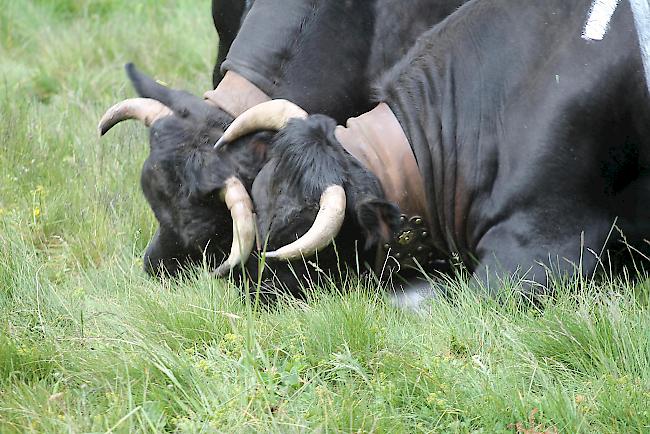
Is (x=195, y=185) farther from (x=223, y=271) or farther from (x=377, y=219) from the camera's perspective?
(x=377, y=219)

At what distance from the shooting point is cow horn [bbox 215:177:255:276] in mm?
4883

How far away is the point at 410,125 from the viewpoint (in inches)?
202

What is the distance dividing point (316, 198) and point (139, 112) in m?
1.20

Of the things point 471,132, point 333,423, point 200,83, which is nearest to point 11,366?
point 333,423

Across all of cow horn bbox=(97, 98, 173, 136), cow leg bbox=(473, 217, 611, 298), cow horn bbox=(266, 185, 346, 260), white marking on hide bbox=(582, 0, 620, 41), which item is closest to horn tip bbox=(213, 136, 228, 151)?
cow horn bbox=(97, 98, 173, 136)

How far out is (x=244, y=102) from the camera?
5.59 metres

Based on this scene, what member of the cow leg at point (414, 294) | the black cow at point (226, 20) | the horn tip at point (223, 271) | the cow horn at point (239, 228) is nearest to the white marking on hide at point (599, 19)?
the cow leg at point (414, 294)

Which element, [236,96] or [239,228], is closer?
[239,228]

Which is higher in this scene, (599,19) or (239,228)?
(599,19)

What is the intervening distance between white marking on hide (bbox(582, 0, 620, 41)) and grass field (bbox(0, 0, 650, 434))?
Result: 1038 millimetres

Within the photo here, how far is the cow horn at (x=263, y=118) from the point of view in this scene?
5051 millimetres

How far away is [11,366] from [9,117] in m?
3.22

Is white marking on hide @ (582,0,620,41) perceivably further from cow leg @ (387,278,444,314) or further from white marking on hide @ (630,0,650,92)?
cow leg @ (387,278,444,314)

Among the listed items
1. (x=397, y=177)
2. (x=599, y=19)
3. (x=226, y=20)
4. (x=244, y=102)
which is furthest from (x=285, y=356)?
(x=226, y=20)
